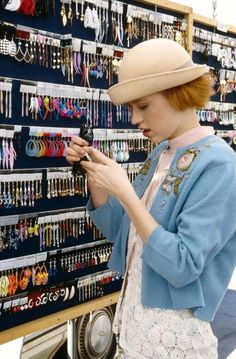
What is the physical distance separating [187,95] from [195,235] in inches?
16.2

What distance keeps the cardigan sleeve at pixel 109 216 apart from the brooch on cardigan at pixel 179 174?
11.5 inches

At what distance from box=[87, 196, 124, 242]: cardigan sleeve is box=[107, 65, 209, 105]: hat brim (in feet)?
1.38

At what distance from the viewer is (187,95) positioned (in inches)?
51.8

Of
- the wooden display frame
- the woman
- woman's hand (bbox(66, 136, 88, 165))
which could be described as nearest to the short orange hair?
the woman

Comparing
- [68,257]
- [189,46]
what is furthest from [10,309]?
[189,46]

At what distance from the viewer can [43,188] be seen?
236 cm

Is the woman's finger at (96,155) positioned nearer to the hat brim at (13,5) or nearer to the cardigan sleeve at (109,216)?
the cardigan sleeve at (109,216)

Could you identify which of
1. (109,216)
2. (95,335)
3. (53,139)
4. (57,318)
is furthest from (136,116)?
(95,335)

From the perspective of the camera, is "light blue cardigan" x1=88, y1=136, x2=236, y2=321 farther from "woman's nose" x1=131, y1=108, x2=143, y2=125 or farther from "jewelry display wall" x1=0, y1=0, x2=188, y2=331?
"jewelry display wall" x1=0, y1=0, x2=188, y2=331

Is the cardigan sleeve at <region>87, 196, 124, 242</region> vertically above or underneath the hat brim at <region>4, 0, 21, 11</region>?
underneath

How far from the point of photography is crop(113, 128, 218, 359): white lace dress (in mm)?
1340

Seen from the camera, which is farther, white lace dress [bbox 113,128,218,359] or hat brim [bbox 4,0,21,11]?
hat brim [bbox 4,0,21,11]

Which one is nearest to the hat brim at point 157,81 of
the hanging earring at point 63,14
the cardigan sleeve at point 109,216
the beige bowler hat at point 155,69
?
the beige bowler hat at point 155,69

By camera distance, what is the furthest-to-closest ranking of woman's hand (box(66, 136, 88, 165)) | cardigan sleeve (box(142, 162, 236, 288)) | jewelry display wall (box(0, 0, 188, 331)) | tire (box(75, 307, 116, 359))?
tire (box(75, 307, 116, 359)), jewelry display wall (box(0, 0, 188, 331)), woman's hand (box(66, 136, 88, 165)), cardigan sleeve (box(142, 162, 236, 288))
